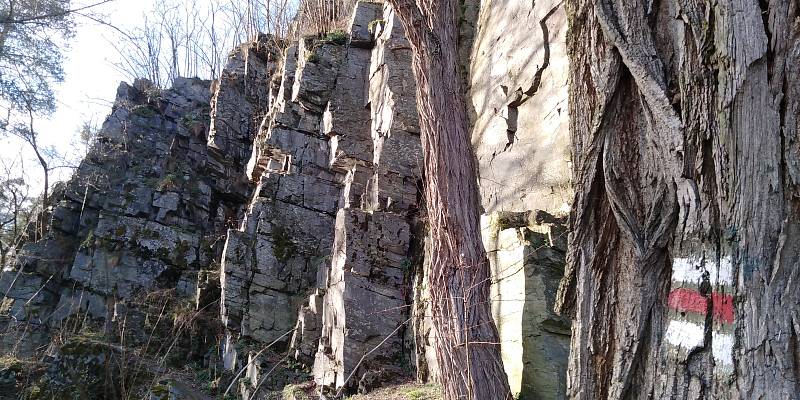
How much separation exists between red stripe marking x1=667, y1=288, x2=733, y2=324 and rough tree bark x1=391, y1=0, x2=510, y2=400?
1965 mm

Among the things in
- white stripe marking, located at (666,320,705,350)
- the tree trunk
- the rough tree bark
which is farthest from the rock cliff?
white stripe marking, located at (666,320,705,350)

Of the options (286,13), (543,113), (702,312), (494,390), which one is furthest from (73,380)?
(286,13)

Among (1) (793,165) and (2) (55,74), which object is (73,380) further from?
(1) (793,165)

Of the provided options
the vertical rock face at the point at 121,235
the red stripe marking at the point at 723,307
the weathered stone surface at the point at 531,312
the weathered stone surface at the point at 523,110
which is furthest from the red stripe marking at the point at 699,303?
the vertical rock face at the point at 121,235

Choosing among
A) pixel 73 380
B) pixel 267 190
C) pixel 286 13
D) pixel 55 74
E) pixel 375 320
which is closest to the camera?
pixel 375 320

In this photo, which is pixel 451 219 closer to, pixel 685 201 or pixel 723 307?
pixel 685 201

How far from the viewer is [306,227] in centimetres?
877

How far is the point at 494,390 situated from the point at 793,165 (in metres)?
2.45

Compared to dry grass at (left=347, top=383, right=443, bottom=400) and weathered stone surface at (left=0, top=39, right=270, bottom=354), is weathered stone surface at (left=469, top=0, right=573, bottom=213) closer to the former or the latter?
dry grass at (left=347, top=383, right=443, bottom=400)

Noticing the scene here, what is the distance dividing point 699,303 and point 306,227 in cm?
739

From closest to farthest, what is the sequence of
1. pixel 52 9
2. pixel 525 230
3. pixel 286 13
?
pixel 525 230 < pixel 52 9 < pixel 286 13

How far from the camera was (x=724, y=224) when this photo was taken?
5.74 feet

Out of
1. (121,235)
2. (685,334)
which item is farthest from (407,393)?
(121,235)

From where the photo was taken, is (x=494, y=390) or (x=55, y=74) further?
(x=55, y=74)
